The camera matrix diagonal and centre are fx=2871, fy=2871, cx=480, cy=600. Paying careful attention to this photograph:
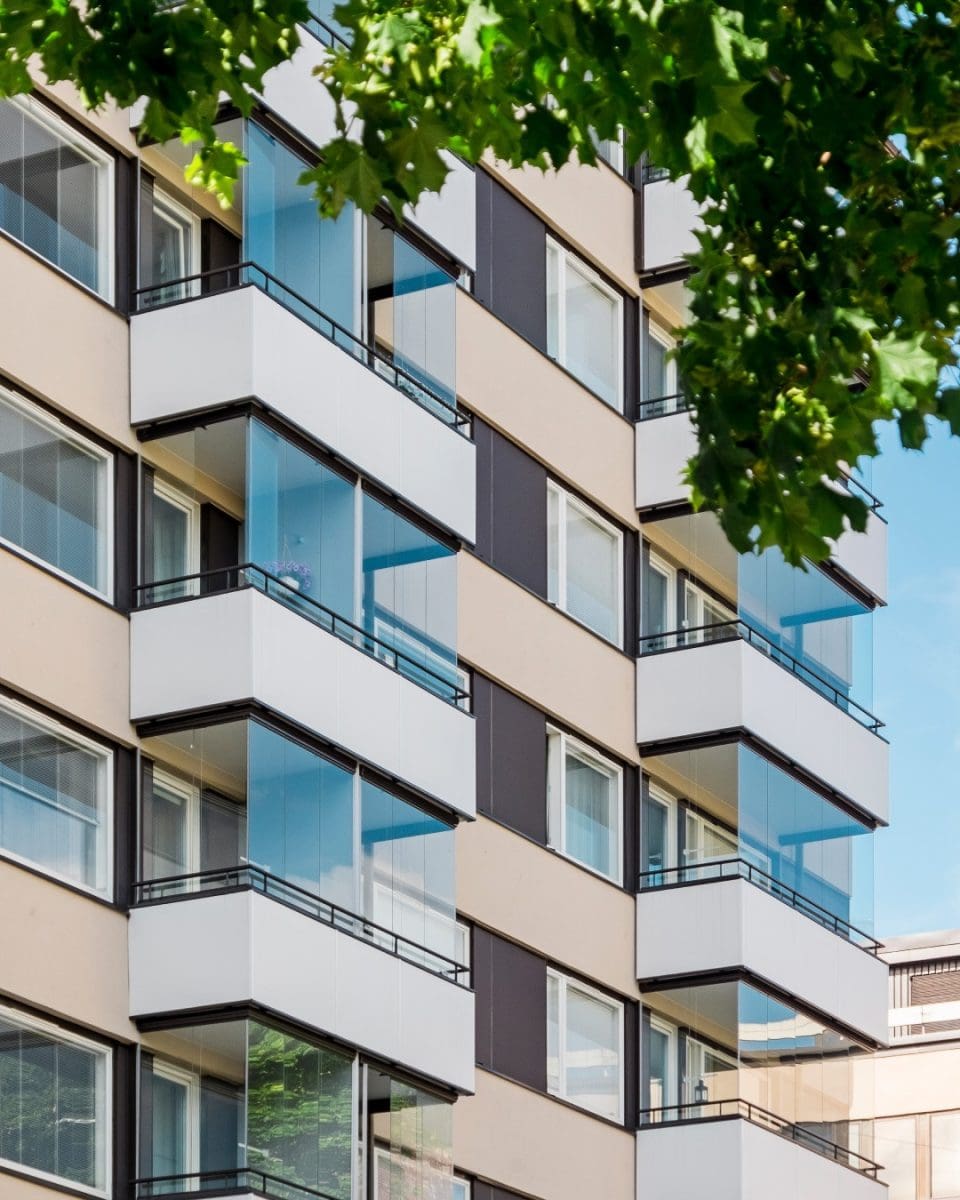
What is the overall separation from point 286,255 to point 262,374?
1297 millimetres

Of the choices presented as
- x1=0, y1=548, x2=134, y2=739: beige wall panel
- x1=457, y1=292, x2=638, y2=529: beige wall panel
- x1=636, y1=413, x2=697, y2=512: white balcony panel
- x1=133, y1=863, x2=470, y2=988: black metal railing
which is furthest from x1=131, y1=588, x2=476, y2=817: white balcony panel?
x1=636, y1=413, x2=697, y2=512: white balcony panel

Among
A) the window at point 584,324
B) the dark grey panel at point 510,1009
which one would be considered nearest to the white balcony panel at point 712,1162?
the dark grey panel at point 510,1009

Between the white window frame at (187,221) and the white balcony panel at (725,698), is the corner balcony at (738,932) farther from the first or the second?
the white window frame at (187,221)

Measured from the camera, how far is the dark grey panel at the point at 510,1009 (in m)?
26.6

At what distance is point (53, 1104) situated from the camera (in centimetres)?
2098

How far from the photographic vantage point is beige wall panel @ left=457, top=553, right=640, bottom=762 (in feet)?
90.5

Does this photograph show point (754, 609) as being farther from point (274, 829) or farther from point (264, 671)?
point (274, 829)

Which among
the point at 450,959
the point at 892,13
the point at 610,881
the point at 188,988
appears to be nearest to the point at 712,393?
the point at 892,13

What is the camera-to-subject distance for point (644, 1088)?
95.5 feet

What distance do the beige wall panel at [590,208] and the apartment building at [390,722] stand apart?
0.06 metres

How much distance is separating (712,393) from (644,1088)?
64.4 feet

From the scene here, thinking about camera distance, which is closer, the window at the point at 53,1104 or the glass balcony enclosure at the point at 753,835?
the window at the point at 53,1104

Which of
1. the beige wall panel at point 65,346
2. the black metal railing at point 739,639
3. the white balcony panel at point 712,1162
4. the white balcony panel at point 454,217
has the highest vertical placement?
the white balcony panel at point 454,217

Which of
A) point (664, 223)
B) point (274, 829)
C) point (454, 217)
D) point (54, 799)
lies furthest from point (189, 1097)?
point (664, 223)
